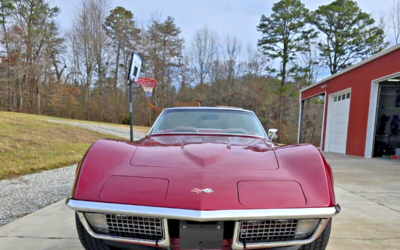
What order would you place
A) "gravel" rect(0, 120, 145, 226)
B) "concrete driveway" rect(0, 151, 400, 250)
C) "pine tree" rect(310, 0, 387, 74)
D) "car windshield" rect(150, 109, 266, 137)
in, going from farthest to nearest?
"pine tree" rect(310, 0, 387, 74) → "gravel" rect(0, 120, 145, 226) → "car windshield" rect(150, 109, 266, 137) → "concrete driveway" rect(0, 151, 400, 250)

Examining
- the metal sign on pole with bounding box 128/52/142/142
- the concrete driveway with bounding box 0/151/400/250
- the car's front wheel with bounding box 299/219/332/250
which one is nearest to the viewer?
the car's front wheel with bounding box 299/219/332/250

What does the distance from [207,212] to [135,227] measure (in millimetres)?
429

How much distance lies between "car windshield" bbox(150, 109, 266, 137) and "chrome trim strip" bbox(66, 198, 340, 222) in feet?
4.98

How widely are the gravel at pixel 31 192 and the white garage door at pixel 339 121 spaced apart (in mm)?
11319

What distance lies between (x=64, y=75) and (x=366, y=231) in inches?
1290

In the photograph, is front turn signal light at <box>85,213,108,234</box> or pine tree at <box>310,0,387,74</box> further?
pine tree at <box>310,0,387,74</box>

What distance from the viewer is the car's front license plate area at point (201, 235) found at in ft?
4.18

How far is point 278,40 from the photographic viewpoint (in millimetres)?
26406

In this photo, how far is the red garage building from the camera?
30.5ft

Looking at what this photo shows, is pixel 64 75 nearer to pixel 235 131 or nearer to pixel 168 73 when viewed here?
pixel 168 73

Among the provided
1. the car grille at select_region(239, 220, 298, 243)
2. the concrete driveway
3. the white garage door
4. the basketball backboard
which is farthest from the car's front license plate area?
the white garage door

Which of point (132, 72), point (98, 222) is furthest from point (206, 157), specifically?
point (132, 72)

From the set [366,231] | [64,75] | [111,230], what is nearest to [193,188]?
[111,230]

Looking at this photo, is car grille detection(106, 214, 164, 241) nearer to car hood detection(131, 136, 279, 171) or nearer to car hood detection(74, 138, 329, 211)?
car hood detection(74, 138, 329, 211)
